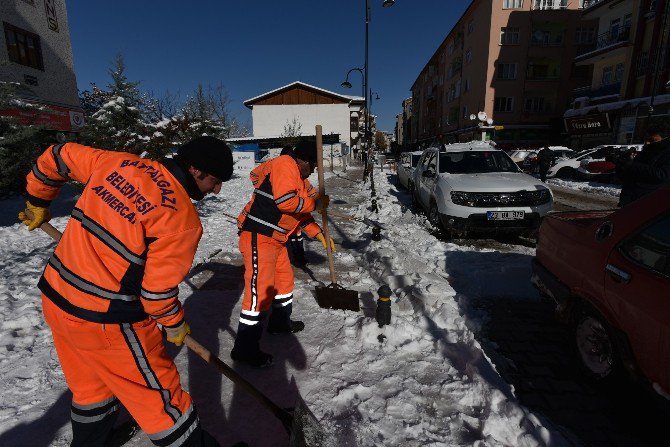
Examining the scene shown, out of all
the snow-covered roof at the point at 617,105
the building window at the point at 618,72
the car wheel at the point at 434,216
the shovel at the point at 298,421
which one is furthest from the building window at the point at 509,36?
the shovel at the point at 298,421

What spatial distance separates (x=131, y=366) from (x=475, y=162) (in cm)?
729

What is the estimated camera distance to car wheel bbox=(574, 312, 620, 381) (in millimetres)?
2354

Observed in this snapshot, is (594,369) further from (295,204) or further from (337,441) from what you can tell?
(295,204)

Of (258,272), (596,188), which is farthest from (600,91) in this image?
(258,272)

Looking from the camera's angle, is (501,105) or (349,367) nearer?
(349,367)

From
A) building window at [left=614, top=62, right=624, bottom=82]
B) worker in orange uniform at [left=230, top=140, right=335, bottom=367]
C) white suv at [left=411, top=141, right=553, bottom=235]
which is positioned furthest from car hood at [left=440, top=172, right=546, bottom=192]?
building window at [left=614, top=62, right=624, bottom=82]

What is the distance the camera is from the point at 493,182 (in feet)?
20.2

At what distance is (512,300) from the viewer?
4172 millimetres

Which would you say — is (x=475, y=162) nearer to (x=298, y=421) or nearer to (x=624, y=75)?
(x=298, y=421)

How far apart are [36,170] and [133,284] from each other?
1184 mm

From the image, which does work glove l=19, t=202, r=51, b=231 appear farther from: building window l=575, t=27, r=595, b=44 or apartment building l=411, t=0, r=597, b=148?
building window l=575, t=27, r=595, b=44

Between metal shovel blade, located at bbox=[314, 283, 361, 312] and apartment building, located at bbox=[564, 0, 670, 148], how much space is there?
23.4 m

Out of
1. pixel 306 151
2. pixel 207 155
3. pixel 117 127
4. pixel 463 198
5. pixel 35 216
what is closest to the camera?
pixel 207 155

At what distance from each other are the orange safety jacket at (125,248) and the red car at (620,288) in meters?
2.51
